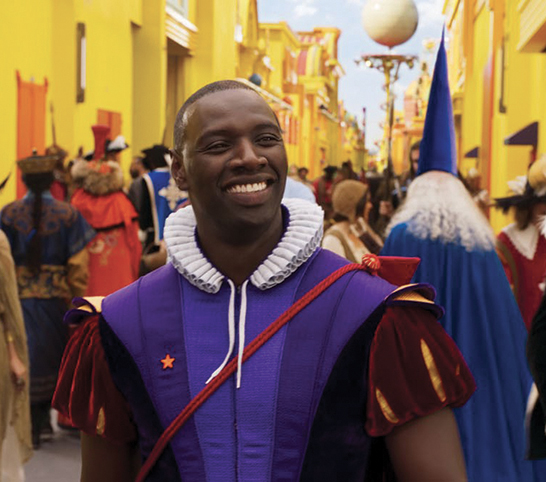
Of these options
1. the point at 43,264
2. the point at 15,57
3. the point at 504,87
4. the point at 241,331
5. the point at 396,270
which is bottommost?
the point at 43,264

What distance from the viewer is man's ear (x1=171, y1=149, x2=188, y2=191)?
2.35m

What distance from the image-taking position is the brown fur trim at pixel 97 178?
8906mm

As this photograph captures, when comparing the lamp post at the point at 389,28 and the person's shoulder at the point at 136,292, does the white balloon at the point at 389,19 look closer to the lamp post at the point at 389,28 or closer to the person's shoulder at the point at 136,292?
the lamp post at the point at 389,28

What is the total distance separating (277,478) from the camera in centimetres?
212

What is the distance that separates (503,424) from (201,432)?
291 centimetres

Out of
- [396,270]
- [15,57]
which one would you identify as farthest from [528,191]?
[15,57]

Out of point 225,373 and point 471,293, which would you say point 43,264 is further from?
point 225,373

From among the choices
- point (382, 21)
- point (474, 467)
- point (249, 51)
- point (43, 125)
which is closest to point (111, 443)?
point (474, 467)

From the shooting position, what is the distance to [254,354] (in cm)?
218

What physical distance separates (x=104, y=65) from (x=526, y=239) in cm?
1096

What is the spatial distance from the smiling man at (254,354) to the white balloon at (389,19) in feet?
34.0

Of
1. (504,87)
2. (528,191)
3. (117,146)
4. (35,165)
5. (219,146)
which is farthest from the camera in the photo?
(504,87)

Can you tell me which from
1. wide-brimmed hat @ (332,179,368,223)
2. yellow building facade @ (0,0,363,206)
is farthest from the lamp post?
wide-brimmed hat @ (332,179,368,223)

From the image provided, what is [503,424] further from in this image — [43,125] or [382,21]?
[43,125]
